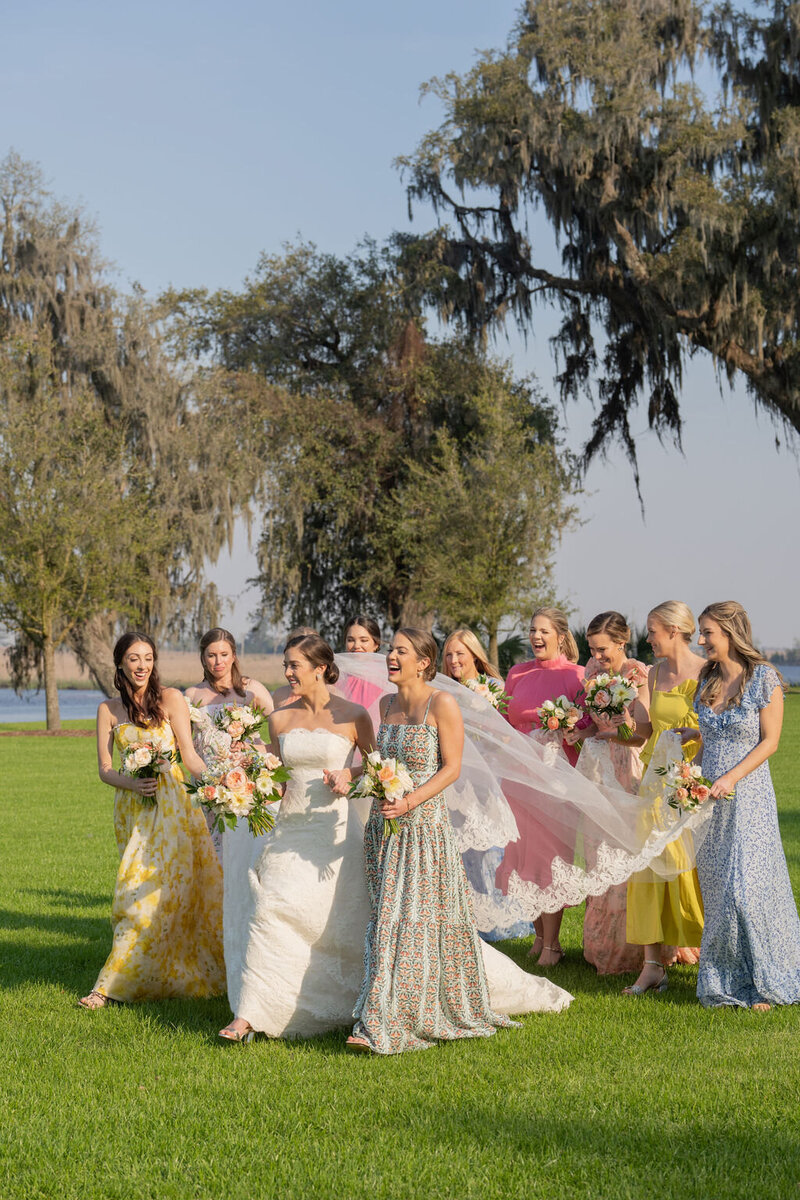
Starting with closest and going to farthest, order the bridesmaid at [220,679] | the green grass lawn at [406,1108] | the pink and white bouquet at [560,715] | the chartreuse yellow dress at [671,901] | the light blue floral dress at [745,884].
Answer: the green grass lawn at [406,1108] → the light blue floral dress at [745,884] → the chartreuse yellow dress at [671,901] → the pink and white bouquet at [560,715] → the bridesmaid at [220,679]

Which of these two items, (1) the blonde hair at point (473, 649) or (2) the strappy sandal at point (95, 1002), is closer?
(2) the strappy sandal at point (95, 1002)

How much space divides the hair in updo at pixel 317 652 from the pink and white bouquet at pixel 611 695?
1.75 meters

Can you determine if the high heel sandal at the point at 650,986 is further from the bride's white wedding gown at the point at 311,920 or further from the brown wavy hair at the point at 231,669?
the brown wavy hair at the point at 231,669

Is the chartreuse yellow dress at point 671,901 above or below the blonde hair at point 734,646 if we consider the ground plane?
below

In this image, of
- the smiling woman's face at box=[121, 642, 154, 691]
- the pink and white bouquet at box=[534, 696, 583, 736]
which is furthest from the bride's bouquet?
the pink and white bouquet at box=[534, 696, 583, 736]

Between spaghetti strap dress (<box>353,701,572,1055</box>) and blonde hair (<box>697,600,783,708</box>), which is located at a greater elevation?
blonde hair (<box>697,600,783,708</box>)

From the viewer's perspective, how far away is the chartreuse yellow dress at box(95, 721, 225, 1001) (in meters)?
6.88

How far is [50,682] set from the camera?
1239 inches

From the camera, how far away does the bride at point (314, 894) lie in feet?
19.7

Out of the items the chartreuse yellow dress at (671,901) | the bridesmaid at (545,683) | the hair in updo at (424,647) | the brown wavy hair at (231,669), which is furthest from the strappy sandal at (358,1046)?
the brown wavy hair at (231,669)

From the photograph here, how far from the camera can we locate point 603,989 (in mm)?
7098

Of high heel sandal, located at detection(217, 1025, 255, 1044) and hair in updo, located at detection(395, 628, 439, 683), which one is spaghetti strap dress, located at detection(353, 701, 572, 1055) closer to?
hair in updo, located at detection(395, 628, 439, 683)

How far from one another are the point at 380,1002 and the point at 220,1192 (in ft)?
5.33

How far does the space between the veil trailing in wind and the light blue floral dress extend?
21cm
